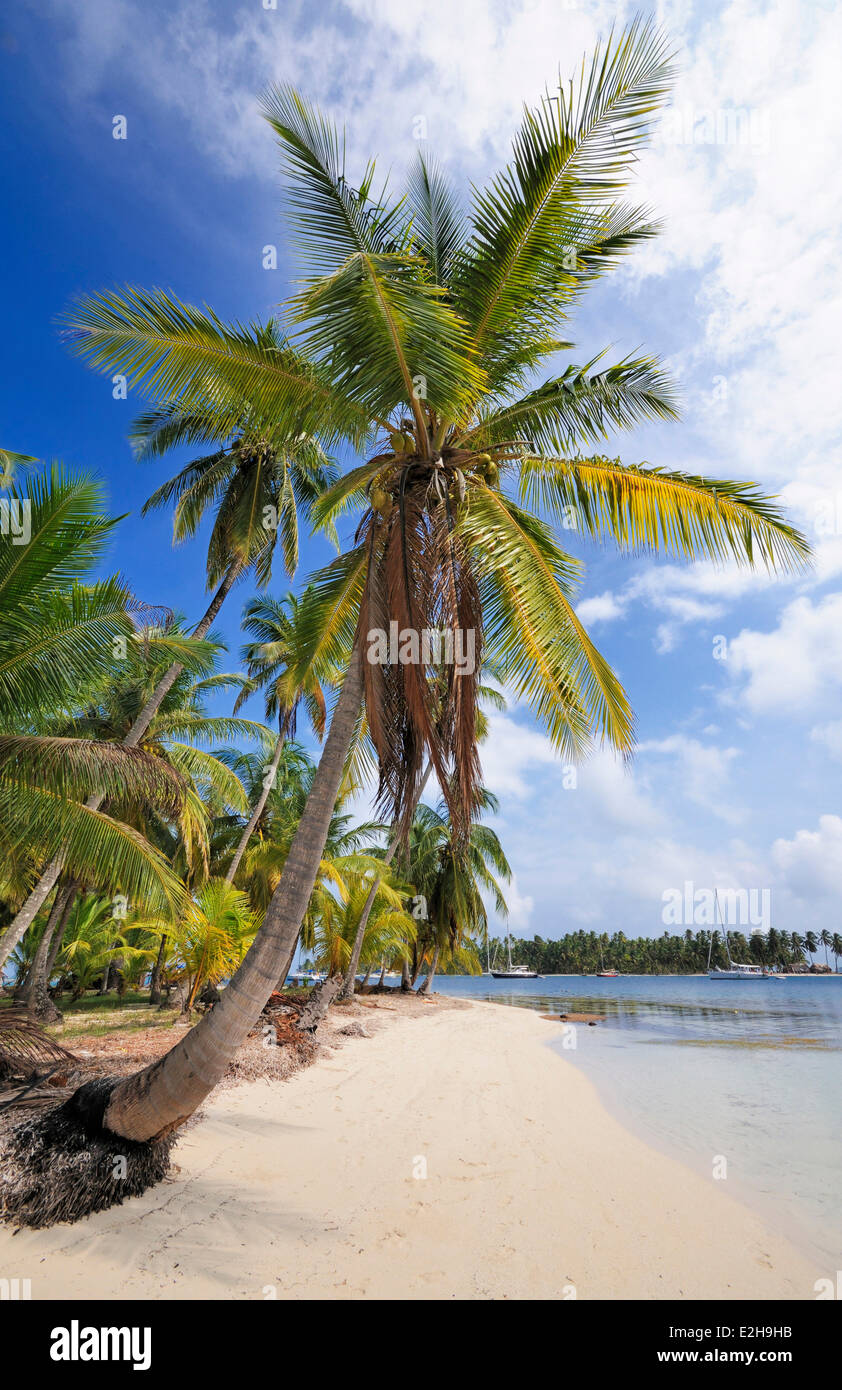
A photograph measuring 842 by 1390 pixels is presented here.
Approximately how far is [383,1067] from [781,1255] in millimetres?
7044

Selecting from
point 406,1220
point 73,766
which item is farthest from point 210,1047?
point 73,766

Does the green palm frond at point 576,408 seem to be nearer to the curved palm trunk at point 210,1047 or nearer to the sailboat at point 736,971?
the curved palm trunk at point 210,1047

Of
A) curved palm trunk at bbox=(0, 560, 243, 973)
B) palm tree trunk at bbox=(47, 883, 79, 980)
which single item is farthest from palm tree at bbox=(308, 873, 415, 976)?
curved palm trunk at bbox=(0, 560, 243, 973)

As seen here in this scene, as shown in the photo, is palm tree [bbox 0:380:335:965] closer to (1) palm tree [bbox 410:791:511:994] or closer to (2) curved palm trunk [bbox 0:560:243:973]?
(2) curved palm trunk [bbox 0:560:243:973]

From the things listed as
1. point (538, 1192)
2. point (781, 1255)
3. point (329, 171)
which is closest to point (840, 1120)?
point (781, 1255)

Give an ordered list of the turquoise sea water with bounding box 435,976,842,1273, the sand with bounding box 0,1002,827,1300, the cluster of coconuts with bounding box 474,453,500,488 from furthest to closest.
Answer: the cluster of coconuts with bounding box 474,453,500,488 → the turquoise sea water with bounding box 435,976,842,1273 → the sand with bounding box 0,1002,827,1300

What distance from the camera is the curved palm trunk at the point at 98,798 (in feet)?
31.0

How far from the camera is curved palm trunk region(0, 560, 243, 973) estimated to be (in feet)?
31.0

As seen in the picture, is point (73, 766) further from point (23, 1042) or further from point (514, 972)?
point (514, 972)

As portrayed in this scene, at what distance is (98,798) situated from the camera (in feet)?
30.3

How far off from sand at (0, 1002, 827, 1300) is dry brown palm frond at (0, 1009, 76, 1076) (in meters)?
1.70

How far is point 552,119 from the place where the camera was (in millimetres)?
4988

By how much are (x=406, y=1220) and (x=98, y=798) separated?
7.00 metres
